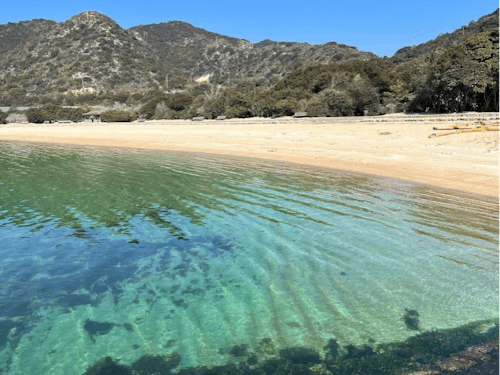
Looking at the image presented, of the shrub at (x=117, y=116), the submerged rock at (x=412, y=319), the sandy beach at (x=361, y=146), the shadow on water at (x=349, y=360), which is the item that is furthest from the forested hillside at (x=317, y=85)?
the shadow on water at (x=349, y=360)

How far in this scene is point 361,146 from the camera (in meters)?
28.7

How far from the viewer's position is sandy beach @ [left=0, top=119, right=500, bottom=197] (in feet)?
62.7

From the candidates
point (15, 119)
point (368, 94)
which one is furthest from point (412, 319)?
point (15, 119)

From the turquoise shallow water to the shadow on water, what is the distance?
10 centimetres

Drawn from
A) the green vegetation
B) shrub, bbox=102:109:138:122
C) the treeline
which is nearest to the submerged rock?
the treeline

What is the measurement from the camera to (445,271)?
8.01 metres

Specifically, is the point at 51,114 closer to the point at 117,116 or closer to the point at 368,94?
the point at 117,116

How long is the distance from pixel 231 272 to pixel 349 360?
3.52 m

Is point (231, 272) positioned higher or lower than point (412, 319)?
higher

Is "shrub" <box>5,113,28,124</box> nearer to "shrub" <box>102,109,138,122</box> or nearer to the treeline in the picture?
the treeline

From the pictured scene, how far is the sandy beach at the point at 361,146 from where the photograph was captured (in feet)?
62.7

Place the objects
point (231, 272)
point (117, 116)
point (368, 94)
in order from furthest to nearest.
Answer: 1. point (117, 116)
2. point (368, 94)
3. point (231, 272)

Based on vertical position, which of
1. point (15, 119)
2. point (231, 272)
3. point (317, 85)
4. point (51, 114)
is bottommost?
point (231, 272)

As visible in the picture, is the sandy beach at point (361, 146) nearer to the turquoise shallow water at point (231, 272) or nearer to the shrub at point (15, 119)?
the turquoise shallow water at point (231, 272)
